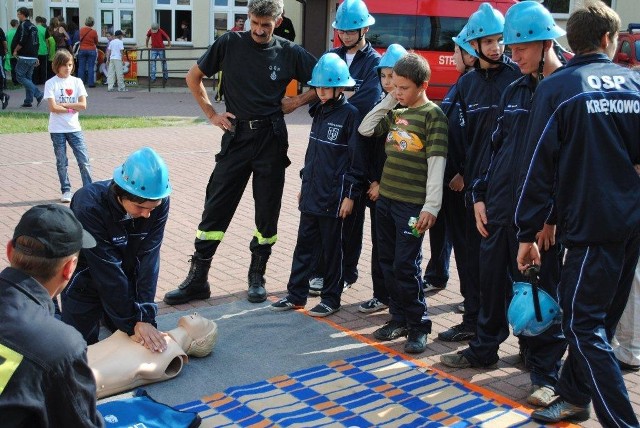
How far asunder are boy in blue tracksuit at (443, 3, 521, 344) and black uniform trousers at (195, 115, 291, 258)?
4.98ft

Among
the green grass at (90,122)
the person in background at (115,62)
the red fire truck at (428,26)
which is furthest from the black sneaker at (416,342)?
the person in background at (115,62)

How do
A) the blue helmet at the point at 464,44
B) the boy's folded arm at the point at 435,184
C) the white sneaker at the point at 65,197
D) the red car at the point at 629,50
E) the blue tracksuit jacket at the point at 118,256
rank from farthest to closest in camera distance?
the red car at the point at 629,50 < the white sneaker at the point at 65,197 < the blue helmet at the point at 464,44 < the boy's folded arm at the point at 435,184 < the blue tracksuit jacket at the point at 118,256

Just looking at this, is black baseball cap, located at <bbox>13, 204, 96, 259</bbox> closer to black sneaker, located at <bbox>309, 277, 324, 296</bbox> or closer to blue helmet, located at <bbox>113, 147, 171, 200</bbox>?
blue helmet, located at <bbox>113, 147, 171, 200</bbox>

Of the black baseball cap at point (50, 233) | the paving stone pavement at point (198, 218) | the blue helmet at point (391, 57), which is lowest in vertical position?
the paving stone pavement at point (198, 218)

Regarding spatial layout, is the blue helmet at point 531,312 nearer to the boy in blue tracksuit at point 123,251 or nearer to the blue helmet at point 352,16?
the boy in blue tracksuit at point 123,251

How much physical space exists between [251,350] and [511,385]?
1.59 m

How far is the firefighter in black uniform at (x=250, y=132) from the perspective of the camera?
607 centimetres

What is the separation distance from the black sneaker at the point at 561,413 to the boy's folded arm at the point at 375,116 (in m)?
2.15

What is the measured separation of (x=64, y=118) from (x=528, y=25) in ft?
20.5

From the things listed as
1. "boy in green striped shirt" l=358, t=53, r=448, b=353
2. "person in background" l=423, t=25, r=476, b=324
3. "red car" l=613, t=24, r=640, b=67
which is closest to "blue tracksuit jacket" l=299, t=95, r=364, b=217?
"boy in green striped shirt" l=358, t=53, r=448, b=353

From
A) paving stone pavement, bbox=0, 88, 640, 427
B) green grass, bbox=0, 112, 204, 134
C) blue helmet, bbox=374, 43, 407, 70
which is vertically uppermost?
blue helmet, bbox=374, 43, 407, 70

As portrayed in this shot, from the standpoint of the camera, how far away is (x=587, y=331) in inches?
152

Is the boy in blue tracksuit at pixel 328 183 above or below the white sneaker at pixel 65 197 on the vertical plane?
above

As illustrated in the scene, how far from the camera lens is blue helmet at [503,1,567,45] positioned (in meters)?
4.20
